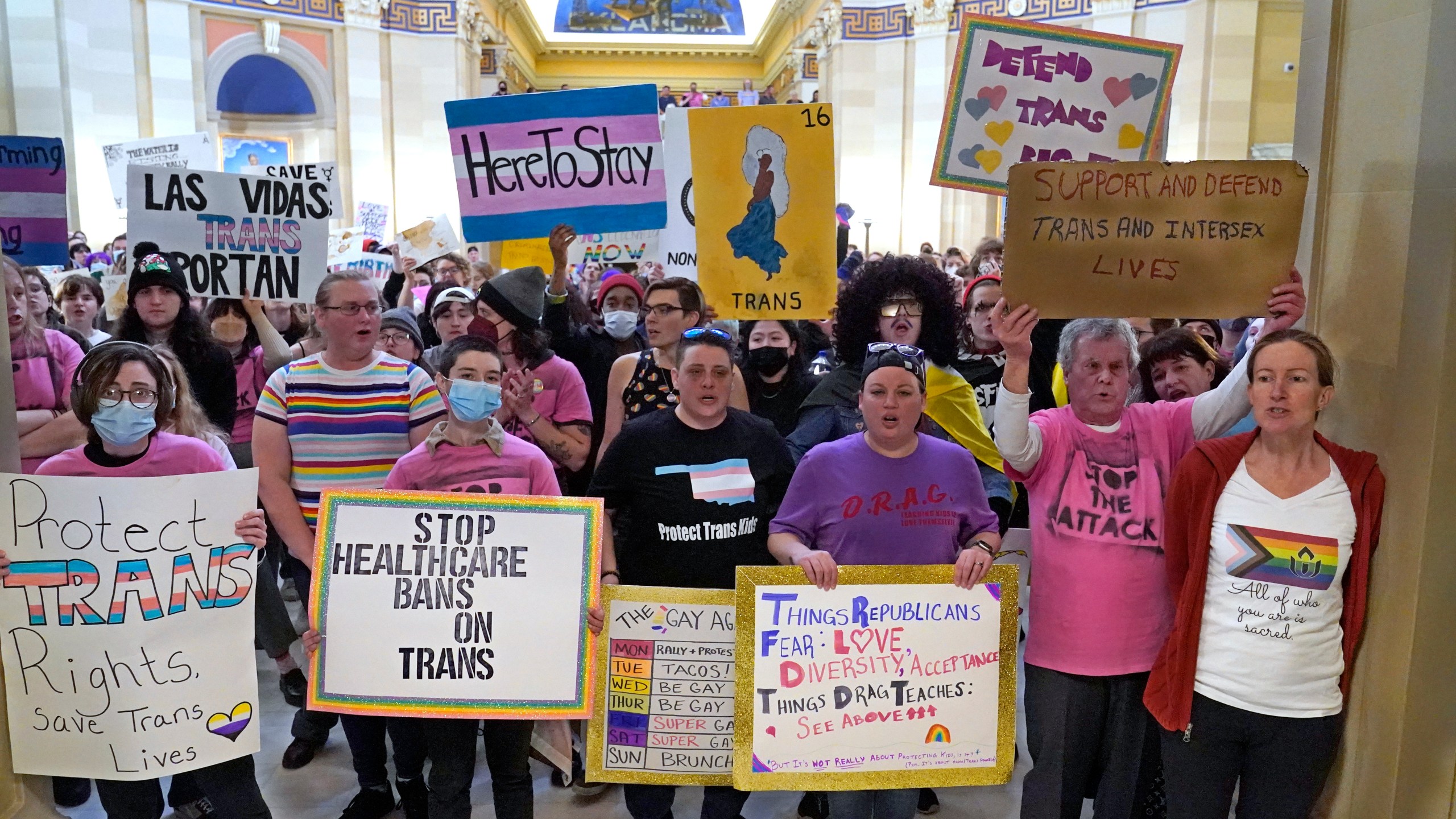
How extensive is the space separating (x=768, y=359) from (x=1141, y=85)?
193 centimetres

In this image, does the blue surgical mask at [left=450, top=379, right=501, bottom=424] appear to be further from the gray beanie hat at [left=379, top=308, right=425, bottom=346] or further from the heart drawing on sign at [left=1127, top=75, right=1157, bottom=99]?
the heart drawing on sign at [left=1127, top=75, right=1157, bottom=99]

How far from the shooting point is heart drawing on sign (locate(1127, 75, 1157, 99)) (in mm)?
4281

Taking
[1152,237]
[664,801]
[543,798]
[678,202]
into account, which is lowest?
[543,798]

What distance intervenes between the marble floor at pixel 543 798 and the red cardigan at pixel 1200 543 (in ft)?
4.23

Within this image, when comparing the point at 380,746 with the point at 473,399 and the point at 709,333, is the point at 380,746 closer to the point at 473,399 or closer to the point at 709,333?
the point at 473,399

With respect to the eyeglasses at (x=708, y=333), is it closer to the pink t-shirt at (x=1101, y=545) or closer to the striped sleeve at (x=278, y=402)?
the pink t-shirt at (x=1101, y=545)

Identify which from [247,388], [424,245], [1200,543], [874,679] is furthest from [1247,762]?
[424,245]

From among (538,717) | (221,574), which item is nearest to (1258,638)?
(538,717)

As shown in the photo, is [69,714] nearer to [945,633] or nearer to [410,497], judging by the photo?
[410,497]

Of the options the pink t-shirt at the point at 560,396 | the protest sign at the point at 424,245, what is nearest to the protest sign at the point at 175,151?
the protest sign at the point at 424,245

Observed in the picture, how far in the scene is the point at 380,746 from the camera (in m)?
3.70

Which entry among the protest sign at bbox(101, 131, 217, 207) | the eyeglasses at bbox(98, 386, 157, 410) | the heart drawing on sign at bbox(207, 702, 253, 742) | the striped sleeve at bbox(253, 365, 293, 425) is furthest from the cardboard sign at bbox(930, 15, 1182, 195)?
the protest sign at bbox(101, 131, 217, 207)

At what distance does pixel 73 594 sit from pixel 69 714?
13.6 inches

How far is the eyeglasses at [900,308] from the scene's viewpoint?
12.7 feet
